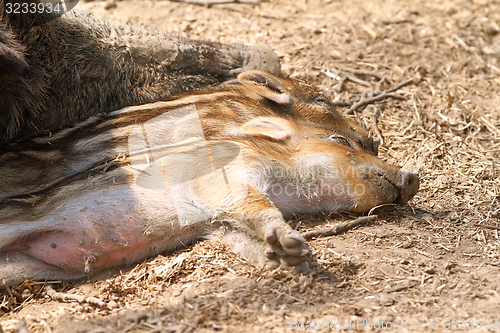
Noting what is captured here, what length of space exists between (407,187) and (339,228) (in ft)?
2.18

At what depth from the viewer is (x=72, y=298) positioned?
287cm

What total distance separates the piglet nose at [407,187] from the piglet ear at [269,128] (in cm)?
88

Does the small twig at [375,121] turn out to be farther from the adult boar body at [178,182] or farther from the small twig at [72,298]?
the small twig at [72,298]

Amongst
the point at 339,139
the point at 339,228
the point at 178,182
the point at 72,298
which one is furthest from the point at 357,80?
the point at 72,298

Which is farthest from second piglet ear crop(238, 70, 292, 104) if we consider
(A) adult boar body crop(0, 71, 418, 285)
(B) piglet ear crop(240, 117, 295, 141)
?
(B) piglet ear crop(240, 117, 295, 141)

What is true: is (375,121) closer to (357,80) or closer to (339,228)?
(357,80)

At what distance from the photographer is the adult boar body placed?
3.08 metres

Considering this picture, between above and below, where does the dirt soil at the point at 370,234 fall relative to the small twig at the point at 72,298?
above

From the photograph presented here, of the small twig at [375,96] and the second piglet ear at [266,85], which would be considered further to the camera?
the small twig at [375,96]

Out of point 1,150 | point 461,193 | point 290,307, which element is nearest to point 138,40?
point 1,150

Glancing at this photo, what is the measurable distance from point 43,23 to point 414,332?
3185 mm

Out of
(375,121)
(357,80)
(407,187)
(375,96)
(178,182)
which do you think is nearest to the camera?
(178,182)

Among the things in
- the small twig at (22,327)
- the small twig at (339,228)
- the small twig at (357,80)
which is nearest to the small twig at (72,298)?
the small twig at (22,327)

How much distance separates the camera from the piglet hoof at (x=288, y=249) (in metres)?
2.75
